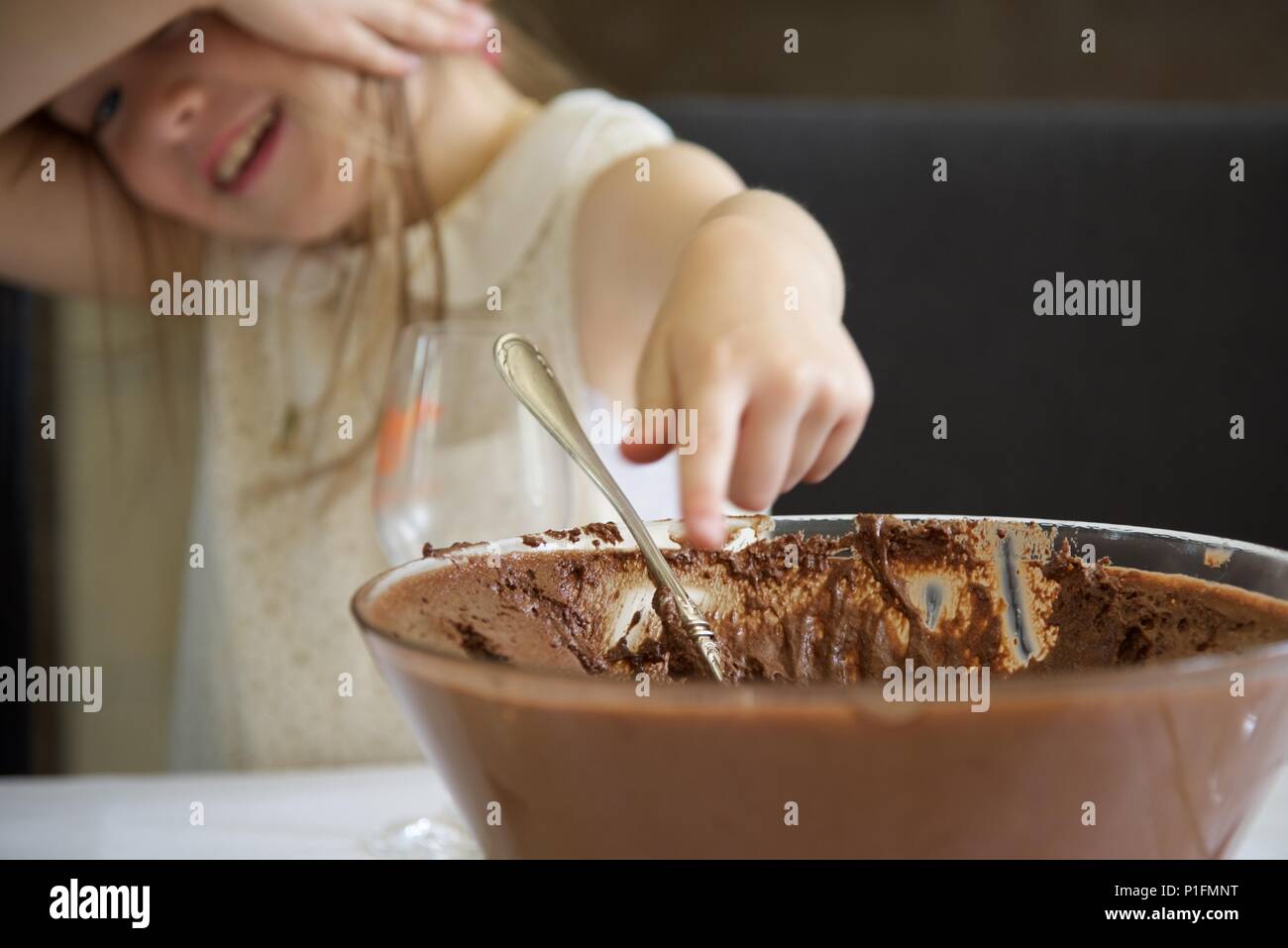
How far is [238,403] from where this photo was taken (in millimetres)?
860

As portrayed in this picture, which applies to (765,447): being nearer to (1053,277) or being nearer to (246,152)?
Answer: (246,152)

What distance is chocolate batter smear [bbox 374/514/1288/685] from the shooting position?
271mm

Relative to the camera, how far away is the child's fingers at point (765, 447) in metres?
0.29

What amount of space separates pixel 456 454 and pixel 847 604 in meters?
0.21

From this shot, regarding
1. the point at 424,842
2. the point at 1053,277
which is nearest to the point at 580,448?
the point at 424,842

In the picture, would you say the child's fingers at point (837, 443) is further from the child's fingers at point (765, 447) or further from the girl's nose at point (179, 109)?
the girl's nose at point (179, 109)

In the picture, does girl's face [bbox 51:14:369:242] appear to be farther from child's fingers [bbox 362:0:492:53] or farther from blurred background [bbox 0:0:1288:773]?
blurred background [bbox 0:0:1288:773]

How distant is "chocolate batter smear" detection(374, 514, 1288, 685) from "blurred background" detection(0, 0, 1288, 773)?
0.53 metres

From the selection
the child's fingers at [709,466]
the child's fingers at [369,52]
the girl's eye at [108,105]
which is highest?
the child's fingers at [369,52]

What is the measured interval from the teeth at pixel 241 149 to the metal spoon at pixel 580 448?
0.42 m

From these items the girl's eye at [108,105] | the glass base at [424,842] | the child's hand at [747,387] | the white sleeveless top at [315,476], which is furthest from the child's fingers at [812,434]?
the girl's eye at [108,105]
